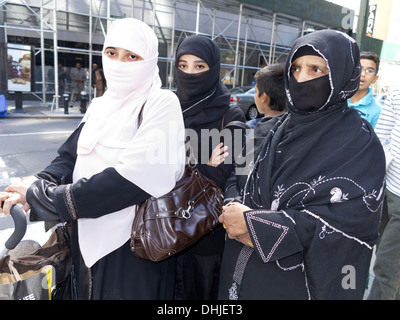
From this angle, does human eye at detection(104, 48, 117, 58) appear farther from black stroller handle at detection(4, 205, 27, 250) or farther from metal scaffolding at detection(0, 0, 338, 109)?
metal scaffolding at detection(0, 0, 338, 109)

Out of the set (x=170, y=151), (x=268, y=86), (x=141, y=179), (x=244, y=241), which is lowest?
(x=244, y=241)

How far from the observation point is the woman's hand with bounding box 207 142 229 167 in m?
2.00

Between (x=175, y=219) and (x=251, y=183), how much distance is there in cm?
44

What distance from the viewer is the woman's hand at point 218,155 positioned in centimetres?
200

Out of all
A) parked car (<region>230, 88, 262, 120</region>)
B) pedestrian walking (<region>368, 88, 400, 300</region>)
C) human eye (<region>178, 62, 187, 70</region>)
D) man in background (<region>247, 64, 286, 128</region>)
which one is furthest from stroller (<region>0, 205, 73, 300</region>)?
parked car (<region>230, 88, 262, 120</region>)

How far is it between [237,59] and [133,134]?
17.7m

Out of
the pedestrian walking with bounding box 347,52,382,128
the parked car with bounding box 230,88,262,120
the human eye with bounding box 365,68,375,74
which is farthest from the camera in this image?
the parked car with bounding box 230,88,262,120

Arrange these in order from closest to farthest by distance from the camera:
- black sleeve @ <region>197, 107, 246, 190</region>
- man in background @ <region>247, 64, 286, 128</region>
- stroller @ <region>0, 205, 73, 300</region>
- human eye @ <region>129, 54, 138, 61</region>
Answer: stroller @ <region>0, 205, 73, 300</region>
human eye @ <region>129, 54, 138, 61</region>
black sleeve @ <region>197, 107, 246, 190</region>
man in background @ <region>247, 64, 286, 128</region>

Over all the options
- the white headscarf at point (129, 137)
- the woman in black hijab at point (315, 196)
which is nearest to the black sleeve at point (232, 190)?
the woman in black hijab at point (315, 196)

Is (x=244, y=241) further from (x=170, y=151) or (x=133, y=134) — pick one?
(x=133, y=134)

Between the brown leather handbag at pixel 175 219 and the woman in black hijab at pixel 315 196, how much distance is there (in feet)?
0.52

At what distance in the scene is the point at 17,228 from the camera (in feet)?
4.58

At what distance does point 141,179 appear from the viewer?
1.55 metres

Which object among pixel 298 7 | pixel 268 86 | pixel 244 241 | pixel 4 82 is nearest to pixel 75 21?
pixel 4 82
